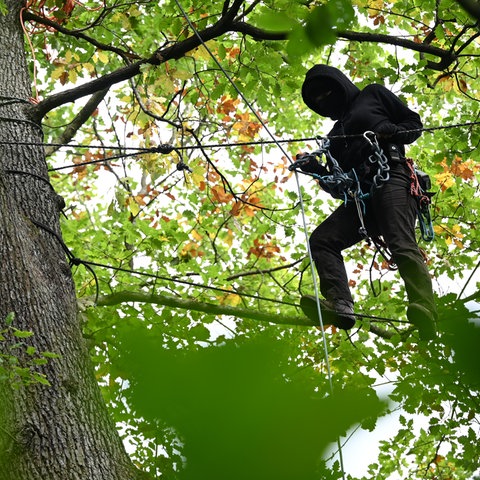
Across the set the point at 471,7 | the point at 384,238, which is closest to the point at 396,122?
the point at 384,238

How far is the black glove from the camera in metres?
4.00

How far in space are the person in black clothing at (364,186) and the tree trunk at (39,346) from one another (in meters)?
1.37

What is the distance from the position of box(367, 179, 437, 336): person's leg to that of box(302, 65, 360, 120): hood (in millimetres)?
623

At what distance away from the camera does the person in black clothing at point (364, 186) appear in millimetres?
3889

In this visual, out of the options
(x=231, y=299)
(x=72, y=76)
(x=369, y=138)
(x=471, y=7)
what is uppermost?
(x=72, y=76)

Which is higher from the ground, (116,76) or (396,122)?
(116,76)

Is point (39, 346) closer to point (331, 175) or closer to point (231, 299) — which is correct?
point (331, 175)

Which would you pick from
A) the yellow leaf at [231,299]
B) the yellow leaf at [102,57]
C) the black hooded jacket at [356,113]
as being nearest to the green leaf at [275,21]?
the black hooded jacket at [356,113]

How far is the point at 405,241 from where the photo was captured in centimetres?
389

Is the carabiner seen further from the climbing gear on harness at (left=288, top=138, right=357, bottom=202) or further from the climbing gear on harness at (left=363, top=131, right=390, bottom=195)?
the climbing gear on harness at (left=288, top=138, right=357, bottom=202)

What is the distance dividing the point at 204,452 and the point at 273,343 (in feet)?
0.28

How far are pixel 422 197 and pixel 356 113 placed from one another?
602mm

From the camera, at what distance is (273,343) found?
49cm

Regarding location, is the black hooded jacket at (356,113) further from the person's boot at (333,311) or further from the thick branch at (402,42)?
the person's boot at (333,311)
